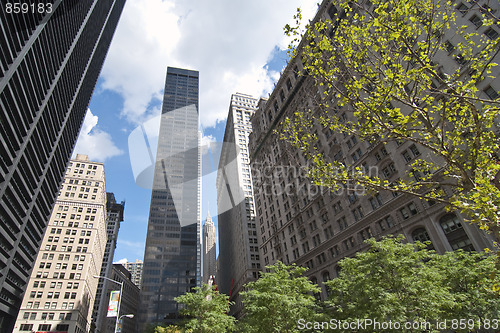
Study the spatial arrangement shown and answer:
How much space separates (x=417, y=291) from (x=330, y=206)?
99.5 ft

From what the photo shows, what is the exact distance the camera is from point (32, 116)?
33.2 metres

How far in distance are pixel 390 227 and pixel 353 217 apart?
675 cm

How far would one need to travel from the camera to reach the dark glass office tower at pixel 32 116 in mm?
27266

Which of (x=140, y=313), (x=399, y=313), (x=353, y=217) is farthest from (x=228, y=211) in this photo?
(x=399, y=313)

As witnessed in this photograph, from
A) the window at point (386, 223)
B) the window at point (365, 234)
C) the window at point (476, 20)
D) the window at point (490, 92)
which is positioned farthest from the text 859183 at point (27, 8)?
the window at point (365, 234)

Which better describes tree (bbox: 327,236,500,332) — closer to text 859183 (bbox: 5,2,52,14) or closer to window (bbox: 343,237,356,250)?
window (bbox: 343,237,356,250)

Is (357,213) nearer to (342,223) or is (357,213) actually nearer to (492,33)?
(342,223)

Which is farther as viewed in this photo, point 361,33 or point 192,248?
point 192,248

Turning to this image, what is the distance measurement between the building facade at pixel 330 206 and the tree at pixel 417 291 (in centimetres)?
514

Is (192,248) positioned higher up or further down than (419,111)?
higher up

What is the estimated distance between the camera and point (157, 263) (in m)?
105

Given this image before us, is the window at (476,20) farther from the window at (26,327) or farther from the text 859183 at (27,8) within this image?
the window at (26,327)

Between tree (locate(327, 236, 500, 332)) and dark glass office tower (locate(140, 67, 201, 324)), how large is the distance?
95.0 metres

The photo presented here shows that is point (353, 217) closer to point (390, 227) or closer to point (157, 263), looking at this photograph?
point (390, 227)
